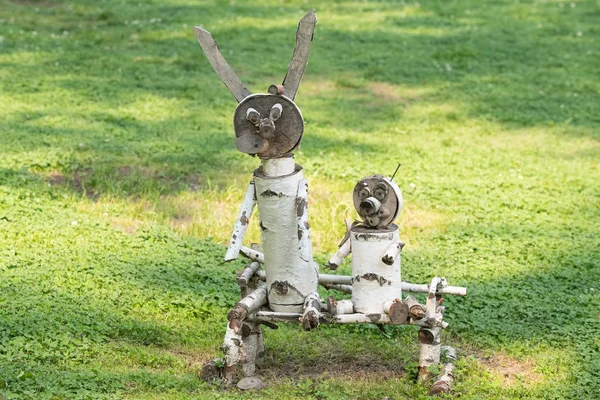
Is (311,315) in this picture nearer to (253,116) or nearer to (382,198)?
(382,198)

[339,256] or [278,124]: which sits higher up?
[278,124]

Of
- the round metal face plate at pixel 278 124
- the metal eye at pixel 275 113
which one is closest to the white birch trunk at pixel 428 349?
the round metal face plate at pixel 278 124

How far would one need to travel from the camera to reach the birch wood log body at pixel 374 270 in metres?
5.07

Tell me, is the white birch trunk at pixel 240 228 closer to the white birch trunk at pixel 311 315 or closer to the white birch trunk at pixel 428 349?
the white birch trunk at pixel 311 315

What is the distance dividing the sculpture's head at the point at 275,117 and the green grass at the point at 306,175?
1.34m

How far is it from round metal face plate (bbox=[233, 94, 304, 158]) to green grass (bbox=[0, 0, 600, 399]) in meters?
1.31

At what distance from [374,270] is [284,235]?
52cm

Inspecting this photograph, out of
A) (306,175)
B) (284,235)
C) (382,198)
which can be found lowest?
(306,175)

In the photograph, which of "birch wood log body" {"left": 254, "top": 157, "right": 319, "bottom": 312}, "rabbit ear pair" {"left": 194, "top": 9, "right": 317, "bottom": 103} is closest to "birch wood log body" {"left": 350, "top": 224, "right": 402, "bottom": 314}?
"birch wood log body" {"left": 254, "top": 157, "right": 319, "bottom": 312}

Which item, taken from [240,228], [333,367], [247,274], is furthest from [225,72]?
[333,367]

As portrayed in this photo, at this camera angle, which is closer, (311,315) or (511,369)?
(311,315)

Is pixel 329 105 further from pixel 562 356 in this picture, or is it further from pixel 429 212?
pixel 562 356

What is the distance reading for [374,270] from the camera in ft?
16.7

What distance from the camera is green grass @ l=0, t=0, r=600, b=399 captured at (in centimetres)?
554
